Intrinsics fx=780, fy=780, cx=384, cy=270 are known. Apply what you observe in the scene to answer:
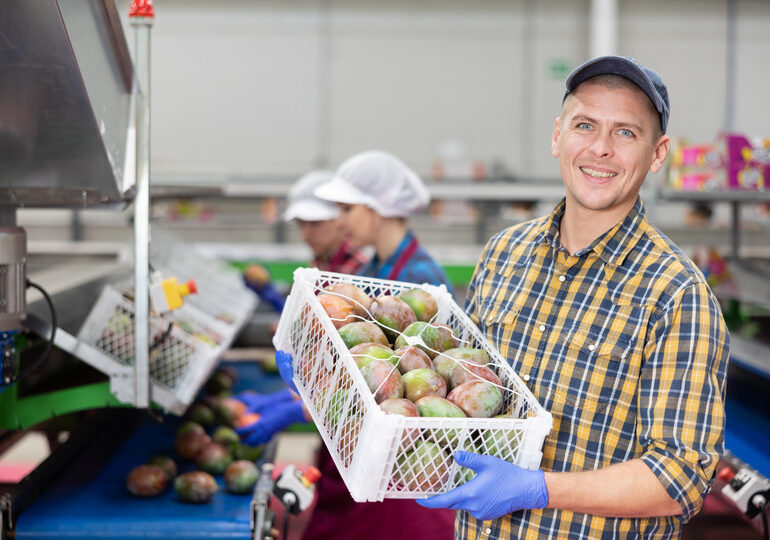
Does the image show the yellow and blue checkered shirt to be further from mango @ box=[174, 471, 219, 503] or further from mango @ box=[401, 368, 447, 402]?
mango @ box=[174, 471, 219, 503]

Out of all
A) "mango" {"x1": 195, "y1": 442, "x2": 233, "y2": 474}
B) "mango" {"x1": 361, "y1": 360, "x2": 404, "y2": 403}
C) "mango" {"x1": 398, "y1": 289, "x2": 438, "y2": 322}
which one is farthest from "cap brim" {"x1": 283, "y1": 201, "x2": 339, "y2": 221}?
"mango" {"x1": 361, "y1": 360, "x2": 404, "y2": 403}

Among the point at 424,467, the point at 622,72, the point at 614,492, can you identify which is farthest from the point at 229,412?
the point at 622,72

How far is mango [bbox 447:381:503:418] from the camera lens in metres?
1.28

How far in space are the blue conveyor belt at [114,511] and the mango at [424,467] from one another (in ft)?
2.77

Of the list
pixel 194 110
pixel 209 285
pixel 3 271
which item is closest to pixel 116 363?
pixel 3 271

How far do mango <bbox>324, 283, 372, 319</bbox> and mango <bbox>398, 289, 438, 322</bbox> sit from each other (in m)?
0.09

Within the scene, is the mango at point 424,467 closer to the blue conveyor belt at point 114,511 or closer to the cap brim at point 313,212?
the blue conveyor belt at point 114,511

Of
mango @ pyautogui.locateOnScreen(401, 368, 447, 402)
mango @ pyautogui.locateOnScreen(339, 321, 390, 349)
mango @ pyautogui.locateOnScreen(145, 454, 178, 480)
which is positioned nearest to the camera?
mango @ pyautogui.locateOnScreen(401, 368, 447, 402)

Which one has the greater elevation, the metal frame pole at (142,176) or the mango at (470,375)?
the metal frame pole at (142,176)

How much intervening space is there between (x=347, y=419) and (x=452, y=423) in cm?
21

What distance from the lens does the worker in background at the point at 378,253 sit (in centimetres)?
238

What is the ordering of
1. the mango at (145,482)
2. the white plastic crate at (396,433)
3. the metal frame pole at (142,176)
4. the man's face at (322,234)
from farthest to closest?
the man's face at (322,234), the mango at (145,482), the metal frame pole at (142,176), the white plastic crate at (396,433)

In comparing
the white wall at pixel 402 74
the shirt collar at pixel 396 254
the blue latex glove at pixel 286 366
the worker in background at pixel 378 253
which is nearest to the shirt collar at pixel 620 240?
the blue latex glove at pixel 286 366

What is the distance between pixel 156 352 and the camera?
2146 millimetres
